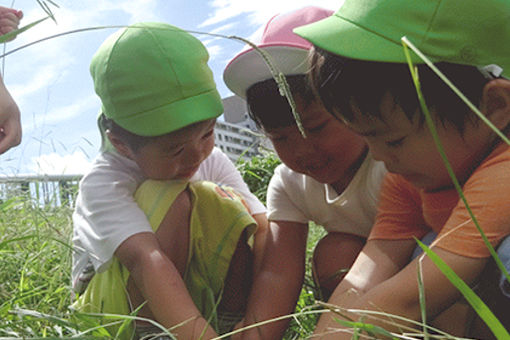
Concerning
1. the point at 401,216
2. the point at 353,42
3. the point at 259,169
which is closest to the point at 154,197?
the point at 401,216

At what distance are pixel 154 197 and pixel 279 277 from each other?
14.9 inches

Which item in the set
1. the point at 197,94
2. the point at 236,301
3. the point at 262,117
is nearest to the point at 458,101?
the point at 262,117

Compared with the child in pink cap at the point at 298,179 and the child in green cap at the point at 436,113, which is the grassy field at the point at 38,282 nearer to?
the child in pink cap at the point at 298,179

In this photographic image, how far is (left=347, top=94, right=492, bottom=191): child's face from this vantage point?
3.30 feet

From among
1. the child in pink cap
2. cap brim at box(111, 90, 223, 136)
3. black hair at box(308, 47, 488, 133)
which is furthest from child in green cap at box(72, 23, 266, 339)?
black hair at box(308, 47, 488, 133)

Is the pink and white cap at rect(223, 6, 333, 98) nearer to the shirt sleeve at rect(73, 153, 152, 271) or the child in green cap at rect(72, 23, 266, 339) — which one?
the child in green cap at rect(72, 23, 266, 339)

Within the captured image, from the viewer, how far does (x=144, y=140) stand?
1533 millimetres

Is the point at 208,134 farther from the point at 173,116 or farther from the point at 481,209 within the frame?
the point at 481,209

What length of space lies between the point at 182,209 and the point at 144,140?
0.20 meters

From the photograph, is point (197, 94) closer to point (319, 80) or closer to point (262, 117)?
point (262, 117)

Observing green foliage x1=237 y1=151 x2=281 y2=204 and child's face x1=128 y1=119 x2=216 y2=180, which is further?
green foliage x1=237 y1=151 x2=281 y2=204

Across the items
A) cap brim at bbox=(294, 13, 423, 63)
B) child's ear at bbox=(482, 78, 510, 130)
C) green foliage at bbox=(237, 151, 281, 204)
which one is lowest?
green foliage at bbox=(237, 151, 281, 204)

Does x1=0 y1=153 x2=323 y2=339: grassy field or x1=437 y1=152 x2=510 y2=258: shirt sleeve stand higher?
x1=437 y1=152 x2=510 y2=258: shirt sleeve

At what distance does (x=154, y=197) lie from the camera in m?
1.51
